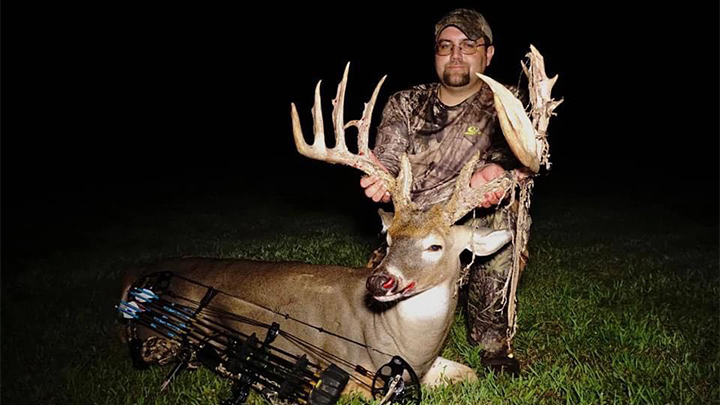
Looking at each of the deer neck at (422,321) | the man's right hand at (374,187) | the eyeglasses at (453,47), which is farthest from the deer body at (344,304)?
the eyeglasses at (453,47)

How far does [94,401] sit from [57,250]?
4.89 m

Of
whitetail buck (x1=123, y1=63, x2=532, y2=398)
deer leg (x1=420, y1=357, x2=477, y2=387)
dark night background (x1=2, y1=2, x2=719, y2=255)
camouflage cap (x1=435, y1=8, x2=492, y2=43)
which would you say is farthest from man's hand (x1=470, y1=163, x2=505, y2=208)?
dark night background (x1=2, y1=2, x2=719, y2=255)

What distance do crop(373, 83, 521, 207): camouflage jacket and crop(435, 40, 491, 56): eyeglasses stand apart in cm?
29

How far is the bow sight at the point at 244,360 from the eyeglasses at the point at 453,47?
2317 millimetres

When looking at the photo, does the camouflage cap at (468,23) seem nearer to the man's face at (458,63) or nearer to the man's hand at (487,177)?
the man's face at (458,63)

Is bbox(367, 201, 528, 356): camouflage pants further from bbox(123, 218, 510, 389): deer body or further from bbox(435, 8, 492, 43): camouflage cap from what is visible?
bbox(435, 8, 492, 43): camouflage cap

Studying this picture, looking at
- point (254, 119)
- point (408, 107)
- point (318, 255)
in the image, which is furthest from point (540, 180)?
point (254, 119)

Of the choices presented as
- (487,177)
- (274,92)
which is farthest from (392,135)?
(274,92)

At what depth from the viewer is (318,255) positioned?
22.7 ft

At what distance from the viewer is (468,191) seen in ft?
10.6

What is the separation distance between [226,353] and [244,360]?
0.15 meters

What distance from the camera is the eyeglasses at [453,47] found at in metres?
4.36

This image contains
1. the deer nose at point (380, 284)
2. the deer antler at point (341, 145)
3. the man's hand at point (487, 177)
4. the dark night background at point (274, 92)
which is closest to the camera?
the deer nose at point (380, 284)

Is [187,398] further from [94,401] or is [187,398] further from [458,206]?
[458,206]
